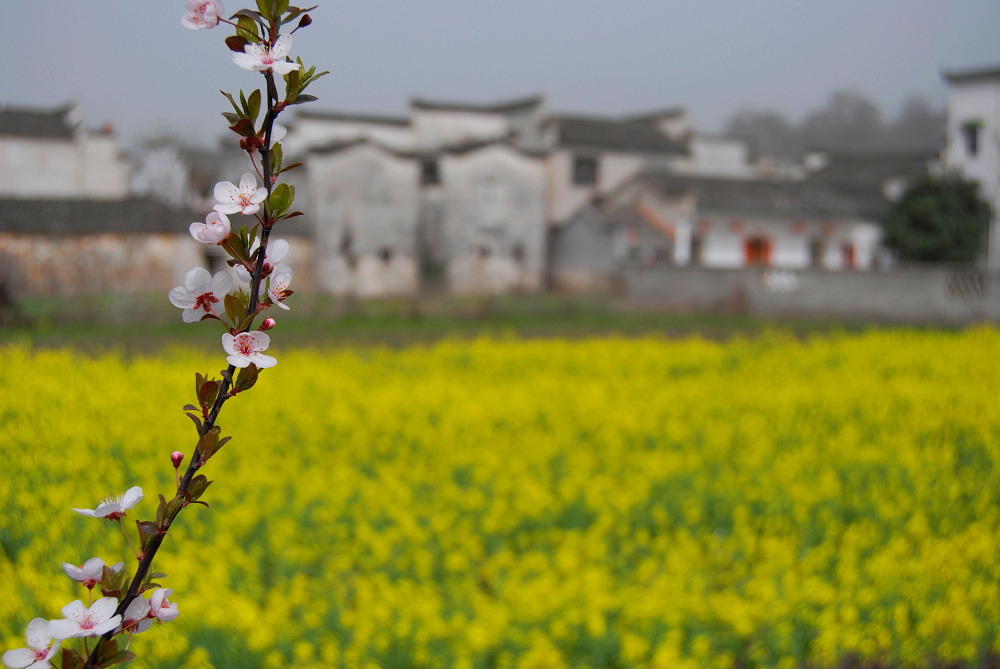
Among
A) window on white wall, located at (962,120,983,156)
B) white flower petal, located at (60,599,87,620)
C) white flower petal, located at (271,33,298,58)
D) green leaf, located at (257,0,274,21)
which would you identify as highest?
window on white wall, located at (962,120,983,156)

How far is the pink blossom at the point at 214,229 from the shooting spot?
0.71 metres

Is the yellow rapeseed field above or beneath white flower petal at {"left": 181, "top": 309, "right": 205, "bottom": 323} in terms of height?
beneath

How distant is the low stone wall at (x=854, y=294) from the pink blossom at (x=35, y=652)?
16.5 meters

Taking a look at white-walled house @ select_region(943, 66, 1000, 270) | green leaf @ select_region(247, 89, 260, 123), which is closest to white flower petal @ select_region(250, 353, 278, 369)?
green leaf @ select_region(247, 89, 260, 123)

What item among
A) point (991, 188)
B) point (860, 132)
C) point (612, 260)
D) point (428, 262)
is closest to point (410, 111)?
point (428, 262)

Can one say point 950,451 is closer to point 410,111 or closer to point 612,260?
point 612,260

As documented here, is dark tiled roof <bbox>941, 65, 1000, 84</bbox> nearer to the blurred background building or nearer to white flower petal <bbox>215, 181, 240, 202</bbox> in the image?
the blurred background building

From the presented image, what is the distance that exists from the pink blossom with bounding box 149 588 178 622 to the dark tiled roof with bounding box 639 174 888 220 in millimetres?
23544

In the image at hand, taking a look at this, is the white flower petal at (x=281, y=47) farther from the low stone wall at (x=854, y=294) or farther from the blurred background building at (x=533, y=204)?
the blurred background building at (x=533, y=204)

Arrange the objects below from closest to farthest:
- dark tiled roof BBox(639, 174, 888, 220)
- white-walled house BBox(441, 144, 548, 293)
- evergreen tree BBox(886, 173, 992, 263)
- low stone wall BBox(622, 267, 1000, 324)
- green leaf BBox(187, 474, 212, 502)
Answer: green leaf BBox(187, 474, 212, 502) → low stone wall BBox(622, 267, 1000, 324) → evergreen tree BBox(886, 173, 992, 263) → dark tiled roof BBox(639, 174, 888, 220) → white-walled house BBox(441, 144, 548, 293)

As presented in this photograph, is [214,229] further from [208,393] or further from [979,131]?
[979,131]

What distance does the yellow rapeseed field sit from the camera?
2.72 m

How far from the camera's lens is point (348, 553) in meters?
3.62

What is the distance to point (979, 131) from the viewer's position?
23703 millimetres
